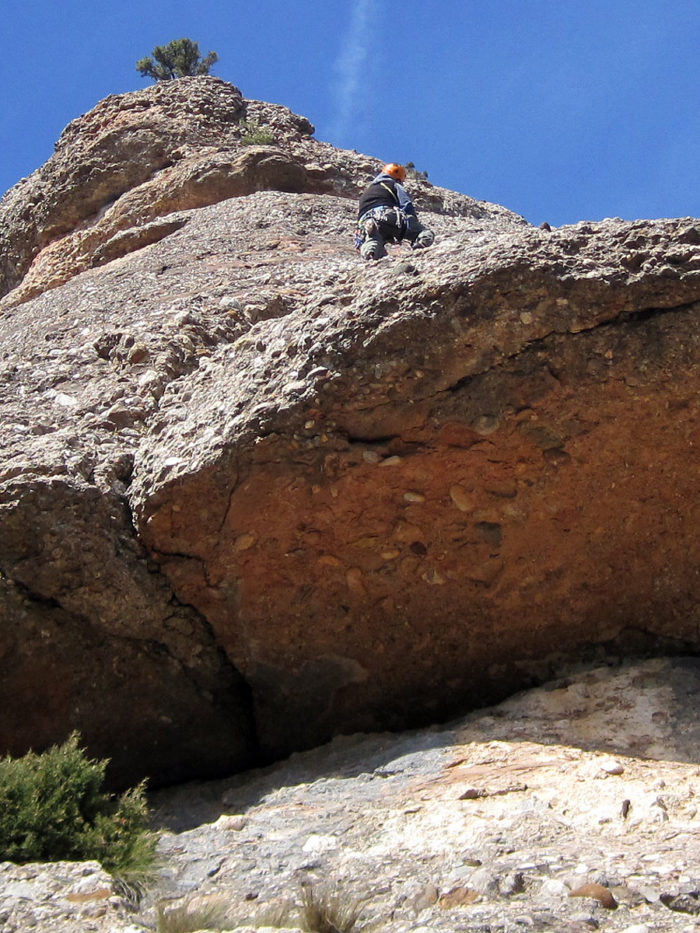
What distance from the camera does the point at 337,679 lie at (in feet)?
23.4

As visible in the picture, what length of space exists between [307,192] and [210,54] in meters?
13.8

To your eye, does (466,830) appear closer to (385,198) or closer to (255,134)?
(385,198)

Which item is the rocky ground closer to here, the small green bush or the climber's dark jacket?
the climber's dark jacket

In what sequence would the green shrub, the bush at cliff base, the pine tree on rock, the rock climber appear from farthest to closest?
the pine tree on rock
the rock climber
the bush at cliff base
the green shrub

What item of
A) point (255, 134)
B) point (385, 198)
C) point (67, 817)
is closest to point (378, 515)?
point (67, 817)

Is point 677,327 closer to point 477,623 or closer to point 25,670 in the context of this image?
point 477,623

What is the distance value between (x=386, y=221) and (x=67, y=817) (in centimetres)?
760

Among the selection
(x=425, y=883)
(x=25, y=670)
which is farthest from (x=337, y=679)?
(x=425, y=883)

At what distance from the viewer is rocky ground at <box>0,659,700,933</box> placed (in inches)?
177

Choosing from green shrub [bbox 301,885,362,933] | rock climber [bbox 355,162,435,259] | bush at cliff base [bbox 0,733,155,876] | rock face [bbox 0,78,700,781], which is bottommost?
green shrub [bbox 301,885,362,933]

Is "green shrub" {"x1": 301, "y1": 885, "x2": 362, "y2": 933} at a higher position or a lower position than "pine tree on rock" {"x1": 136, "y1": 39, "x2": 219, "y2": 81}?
lower

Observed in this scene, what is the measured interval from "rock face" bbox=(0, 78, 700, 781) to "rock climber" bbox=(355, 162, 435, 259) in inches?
Answer: 158

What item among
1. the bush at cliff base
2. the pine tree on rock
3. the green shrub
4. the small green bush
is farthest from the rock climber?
the pine tree on rock

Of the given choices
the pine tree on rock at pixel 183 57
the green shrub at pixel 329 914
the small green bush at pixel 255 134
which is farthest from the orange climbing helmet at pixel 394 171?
the pine tree on rock at pixel 183 57
